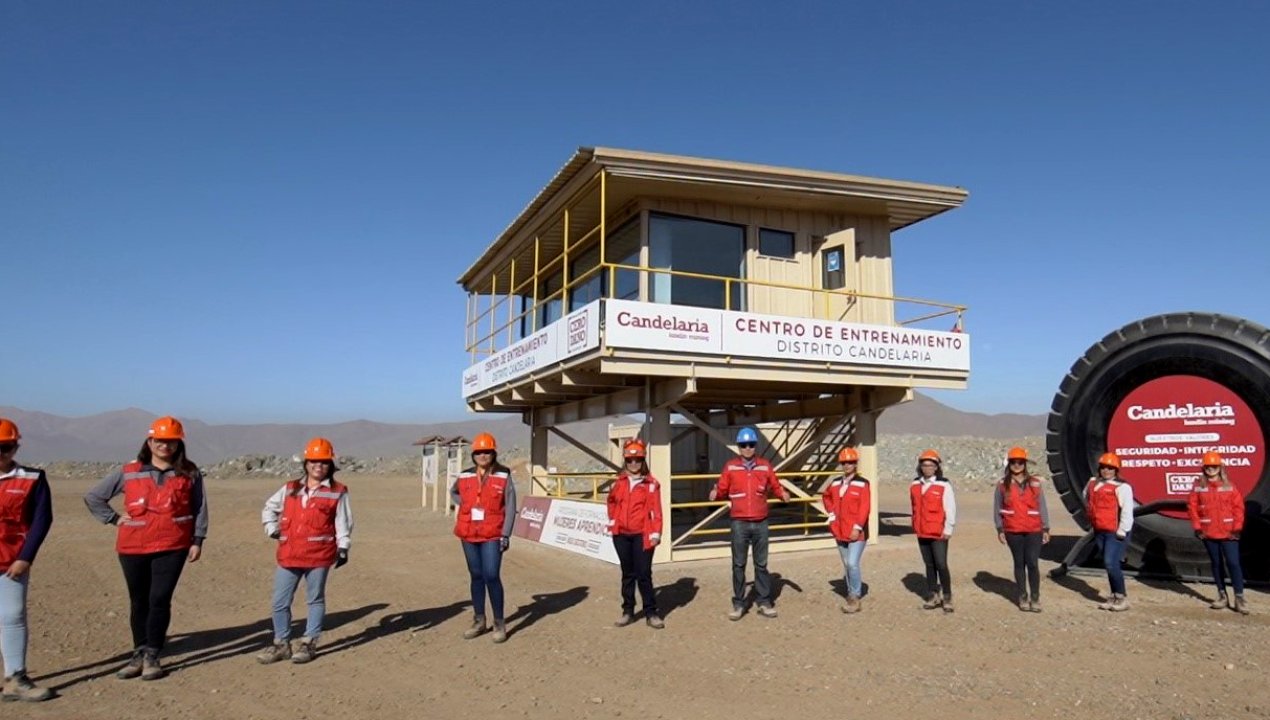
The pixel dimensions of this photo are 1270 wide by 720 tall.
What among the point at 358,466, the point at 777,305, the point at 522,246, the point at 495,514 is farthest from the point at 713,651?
the point at 358,466

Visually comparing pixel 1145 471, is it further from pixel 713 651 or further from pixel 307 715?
pixel 307 715

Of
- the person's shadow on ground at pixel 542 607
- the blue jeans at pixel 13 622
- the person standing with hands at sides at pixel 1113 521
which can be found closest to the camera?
the blue jeans at pixel 13 622

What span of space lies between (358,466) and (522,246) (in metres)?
38.7

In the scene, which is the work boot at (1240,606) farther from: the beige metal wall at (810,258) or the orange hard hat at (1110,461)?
the beige metal wall at (810,258)

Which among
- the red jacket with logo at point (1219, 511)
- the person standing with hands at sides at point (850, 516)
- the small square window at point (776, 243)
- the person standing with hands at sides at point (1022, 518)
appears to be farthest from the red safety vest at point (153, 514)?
the red jacket with logo at point (1219, 511)

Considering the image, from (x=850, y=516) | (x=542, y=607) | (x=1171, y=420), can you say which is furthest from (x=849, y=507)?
(x=1171, y=420)

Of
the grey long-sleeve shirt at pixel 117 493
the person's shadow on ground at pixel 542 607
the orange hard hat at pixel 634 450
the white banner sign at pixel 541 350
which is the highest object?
the white banner sign at pixel 541 350

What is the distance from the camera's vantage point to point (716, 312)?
11062 millimetres

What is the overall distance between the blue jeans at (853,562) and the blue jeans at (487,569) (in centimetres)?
373

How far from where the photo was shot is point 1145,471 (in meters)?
10.0

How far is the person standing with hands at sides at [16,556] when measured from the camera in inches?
212

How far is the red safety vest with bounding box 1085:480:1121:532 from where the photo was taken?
27.6 feet

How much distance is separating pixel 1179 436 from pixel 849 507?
474 centimetres

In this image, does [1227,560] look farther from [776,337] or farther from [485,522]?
[485,522]
